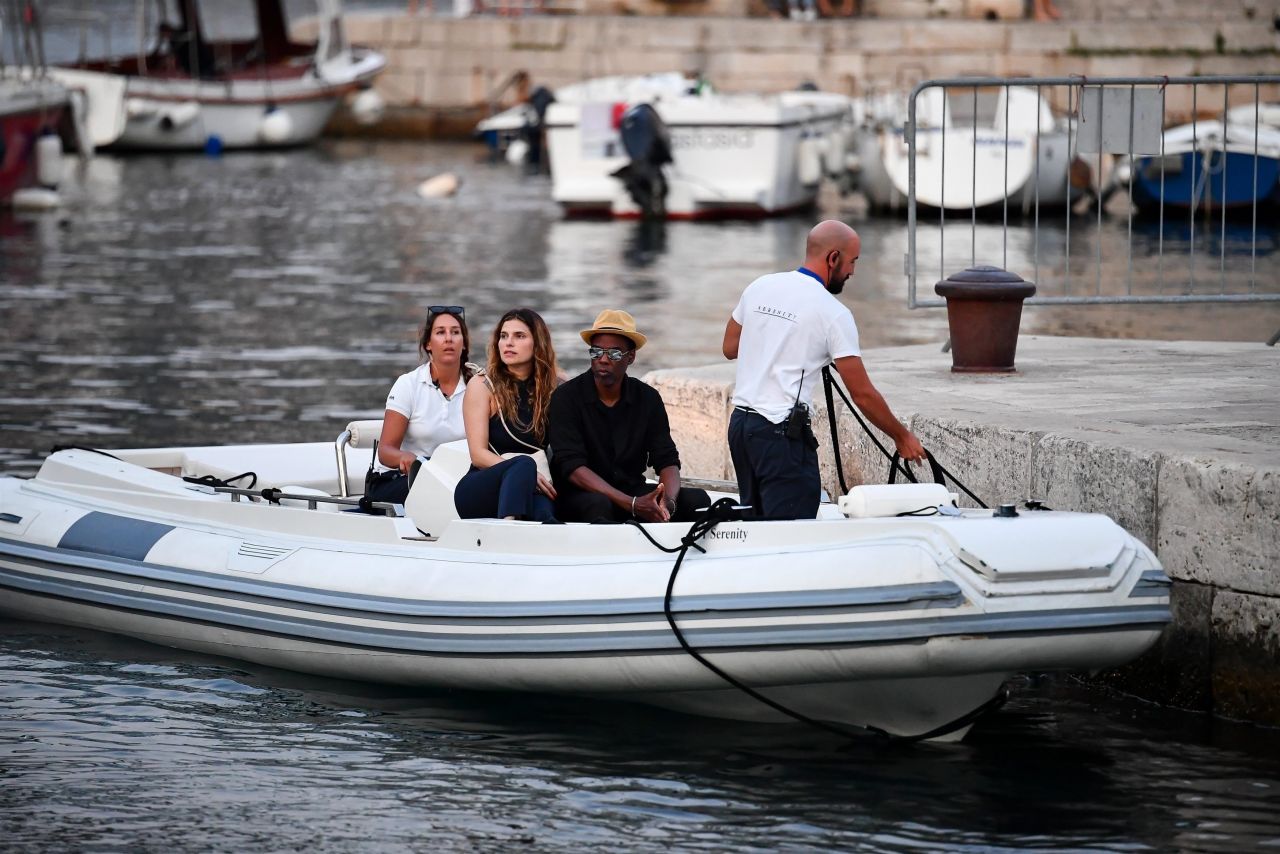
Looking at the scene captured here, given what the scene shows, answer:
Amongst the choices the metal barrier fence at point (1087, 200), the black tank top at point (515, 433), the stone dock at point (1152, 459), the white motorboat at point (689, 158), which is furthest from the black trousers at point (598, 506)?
the white motorboat at point (689, 158)

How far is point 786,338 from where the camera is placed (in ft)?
22.9

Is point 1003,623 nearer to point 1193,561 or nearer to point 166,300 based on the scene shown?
point 1193,561

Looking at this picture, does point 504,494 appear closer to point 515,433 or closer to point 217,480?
point 515,433

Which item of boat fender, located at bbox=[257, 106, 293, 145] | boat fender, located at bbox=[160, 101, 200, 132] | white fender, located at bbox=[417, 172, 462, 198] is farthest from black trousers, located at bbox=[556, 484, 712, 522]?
boat fender, located at bbox=[257, 106, 293, 145]

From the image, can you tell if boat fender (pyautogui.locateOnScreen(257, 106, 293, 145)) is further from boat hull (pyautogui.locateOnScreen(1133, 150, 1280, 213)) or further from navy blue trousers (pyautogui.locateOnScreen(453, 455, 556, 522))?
navy blue trousers (pyautogui.locateOnScreen(453, 455, 556, 522))

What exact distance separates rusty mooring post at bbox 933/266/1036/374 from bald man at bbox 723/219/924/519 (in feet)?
8.05

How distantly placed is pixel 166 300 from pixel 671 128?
1042cm

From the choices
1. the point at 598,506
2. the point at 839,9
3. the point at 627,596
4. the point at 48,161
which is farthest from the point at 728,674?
the point at 839,9

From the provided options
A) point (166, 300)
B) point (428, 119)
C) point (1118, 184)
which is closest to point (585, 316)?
point (166, 300)

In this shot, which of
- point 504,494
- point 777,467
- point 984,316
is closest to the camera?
point 777,467

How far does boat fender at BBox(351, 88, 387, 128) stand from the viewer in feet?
147

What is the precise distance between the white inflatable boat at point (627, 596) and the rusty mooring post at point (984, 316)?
2.90 metres

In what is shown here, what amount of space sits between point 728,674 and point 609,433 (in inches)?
45.9

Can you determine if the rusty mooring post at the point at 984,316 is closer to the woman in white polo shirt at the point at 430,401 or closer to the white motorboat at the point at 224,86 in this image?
the woman in white polo shirt at the point at 430,401
